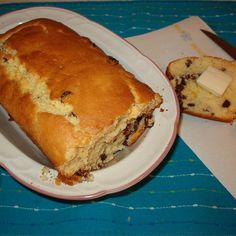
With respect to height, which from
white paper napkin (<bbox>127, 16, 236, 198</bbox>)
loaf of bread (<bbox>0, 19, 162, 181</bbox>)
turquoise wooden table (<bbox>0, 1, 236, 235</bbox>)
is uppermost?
loaf of bread (<bbox>0, 19, 162, 181</bbox>)

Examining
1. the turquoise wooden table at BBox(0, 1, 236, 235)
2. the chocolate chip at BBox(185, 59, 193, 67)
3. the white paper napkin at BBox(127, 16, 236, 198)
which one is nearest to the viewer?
the turquoise wooden table at BBox(0, 1, 236, 235)

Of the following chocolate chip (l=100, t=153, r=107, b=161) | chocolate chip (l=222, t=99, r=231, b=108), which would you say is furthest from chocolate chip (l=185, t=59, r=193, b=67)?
chocolate chip (l=100, t=153, r=107, b=161)

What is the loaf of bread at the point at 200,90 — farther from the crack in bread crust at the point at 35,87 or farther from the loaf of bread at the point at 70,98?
the crack in bread crust at the point at 35,87

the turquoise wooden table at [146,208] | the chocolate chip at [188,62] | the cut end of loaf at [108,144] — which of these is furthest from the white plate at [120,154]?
the chocolate chip at [188,62]

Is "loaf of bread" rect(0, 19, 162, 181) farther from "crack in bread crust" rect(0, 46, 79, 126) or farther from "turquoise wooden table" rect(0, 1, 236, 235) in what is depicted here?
"turquoise wooden table" rect(0, 1, 236, 235)

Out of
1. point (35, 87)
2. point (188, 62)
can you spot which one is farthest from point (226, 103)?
point (35, 87)

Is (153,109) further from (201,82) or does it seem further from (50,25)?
(50,25)
